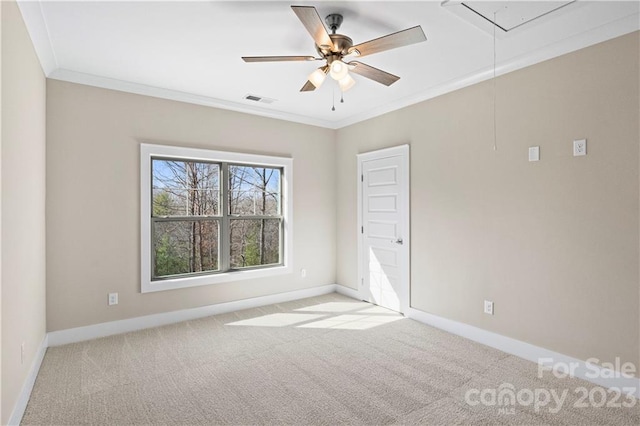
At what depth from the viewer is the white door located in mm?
4305

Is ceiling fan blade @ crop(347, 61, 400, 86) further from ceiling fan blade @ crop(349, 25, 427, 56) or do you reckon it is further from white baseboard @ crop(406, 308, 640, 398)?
white baseboard @ crop(406, 308, 640, 398)

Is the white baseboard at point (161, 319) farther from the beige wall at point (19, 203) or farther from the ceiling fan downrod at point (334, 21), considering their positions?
the ceiling fan downrod at point (334, 21)

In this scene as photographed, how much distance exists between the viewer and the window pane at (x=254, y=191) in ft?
15.2

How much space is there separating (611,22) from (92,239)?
4842mm

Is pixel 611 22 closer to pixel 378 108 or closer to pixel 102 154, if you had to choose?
pixel 378 108

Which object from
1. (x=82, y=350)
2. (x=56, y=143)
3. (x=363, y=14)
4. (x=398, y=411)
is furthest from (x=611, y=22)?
(x=82, y=350)

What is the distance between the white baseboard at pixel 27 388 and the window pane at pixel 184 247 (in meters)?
1.25

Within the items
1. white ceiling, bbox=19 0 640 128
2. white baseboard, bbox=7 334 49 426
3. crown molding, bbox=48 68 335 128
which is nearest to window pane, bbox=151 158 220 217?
crown molding, bbox=48 68 335 128

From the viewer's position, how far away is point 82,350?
3.24 meters

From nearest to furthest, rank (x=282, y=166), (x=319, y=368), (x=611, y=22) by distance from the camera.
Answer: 1. (x=611, y=22)
2. (x=319, y=368)
3. (x=282, y=166)

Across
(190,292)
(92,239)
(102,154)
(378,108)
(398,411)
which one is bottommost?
(398,411)

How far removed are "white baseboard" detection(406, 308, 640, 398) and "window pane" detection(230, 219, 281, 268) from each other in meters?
2.12

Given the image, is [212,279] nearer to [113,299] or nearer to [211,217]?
[211,217]

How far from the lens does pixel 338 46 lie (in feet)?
8.18
